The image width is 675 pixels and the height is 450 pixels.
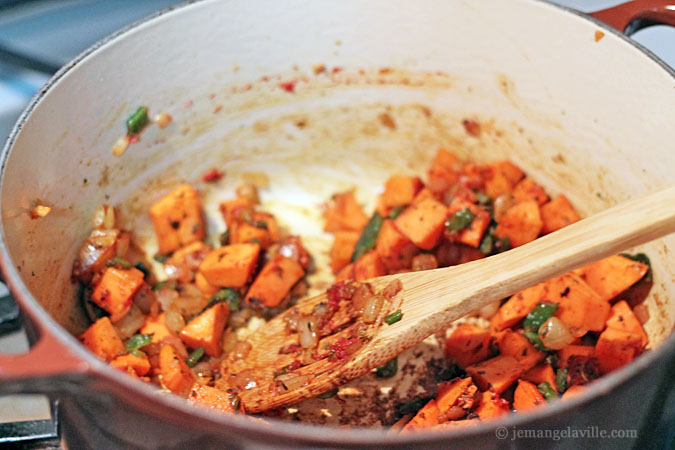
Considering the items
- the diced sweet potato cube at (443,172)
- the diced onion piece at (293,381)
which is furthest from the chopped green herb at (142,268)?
the diced sweet potato cube at (443,172)

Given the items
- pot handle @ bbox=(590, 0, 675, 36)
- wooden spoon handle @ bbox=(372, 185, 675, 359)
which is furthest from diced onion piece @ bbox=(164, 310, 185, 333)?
pot handle @ bbox=(590, 0, 675, 36)

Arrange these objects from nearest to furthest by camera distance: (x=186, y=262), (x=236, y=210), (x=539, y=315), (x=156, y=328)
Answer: (x=539, y=315) < (x=156, y=328) < (x=186, y=262) < (x=236, y=210)

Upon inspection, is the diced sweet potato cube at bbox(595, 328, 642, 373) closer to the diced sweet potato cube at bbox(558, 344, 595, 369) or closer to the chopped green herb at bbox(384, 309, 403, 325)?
the diced sweet potato cube at bbox(558, 344, 595, 369)

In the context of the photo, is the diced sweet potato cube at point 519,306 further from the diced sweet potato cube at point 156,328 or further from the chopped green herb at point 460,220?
the diced sweet potato cube at point 156,328

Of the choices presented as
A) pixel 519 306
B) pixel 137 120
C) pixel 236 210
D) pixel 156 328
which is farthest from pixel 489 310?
pixel 137 120

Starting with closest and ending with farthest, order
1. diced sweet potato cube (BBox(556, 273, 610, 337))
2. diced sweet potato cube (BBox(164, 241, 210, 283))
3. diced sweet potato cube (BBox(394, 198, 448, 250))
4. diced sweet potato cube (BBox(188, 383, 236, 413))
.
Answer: diced sweet potato cube (BBox(188, 383, 236, 413))
diced sweet potato cube (BBox(556, 273, 610, 337))
diced sweet potato cube (BBox(394, 198, 448, 250))
diced sweet potato cube (BBox(164, 241, 210, 283))

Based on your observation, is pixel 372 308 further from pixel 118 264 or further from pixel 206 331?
pixel 118 264

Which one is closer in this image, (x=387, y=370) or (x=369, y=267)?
(x=387, y=370)
